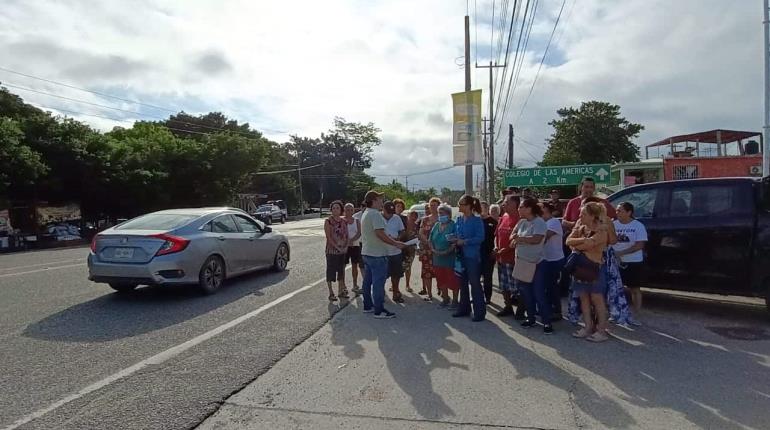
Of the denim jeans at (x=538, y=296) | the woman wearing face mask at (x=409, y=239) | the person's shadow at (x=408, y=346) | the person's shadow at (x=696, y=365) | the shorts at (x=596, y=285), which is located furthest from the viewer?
the woman wearing face mask at (x=409, y=239)

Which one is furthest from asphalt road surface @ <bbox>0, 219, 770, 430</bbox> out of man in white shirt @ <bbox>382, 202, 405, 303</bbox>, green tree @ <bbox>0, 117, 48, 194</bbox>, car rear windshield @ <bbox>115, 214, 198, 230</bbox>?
green tree @ <bbox>0, 117, 48, 194</bbox>

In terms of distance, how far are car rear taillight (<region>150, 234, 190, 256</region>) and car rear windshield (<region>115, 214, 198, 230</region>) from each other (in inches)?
13.4

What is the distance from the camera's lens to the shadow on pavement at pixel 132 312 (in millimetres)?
6137

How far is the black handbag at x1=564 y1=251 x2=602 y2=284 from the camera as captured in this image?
18.6 feet

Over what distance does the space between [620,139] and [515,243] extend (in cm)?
4249

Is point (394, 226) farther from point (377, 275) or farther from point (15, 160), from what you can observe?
point (15, 160)

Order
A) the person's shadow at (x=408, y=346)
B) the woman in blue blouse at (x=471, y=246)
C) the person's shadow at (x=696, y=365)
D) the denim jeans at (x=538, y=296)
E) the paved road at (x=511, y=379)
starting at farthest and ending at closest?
the woman in blue blouse at (x=471, y=246) < the denim jeans at (x=538, y=296) < the person's shadow at (x=408, y=346) < the person's shadow at (x=696, y=365) < the paved road at (x=511, y=379)

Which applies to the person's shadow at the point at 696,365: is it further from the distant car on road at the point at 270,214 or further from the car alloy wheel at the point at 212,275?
the distant car on road at the point at 270,214

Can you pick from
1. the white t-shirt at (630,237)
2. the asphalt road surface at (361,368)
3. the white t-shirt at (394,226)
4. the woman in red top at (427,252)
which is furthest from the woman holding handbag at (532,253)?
the white t-shirt at (394,226)

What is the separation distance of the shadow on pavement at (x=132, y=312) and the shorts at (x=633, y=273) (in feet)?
18.4

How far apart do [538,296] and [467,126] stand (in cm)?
1087

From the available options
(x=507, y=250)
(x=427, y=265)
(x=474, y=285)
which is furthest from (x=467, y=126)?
(x=474, y=285)

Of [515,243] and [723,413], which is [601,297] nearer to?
[515,243]

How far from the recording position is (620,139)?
1730 inches
